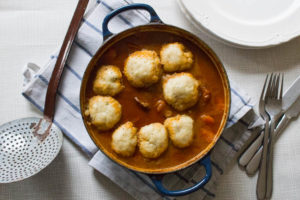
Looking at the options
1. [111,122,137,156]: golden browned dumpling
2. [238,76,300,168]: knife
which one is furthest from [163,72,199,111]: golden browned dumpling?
[238,76,300,168]: knife

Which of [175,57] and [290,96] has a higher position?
[175,57]

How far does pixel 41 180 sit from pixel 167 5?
3.36ft

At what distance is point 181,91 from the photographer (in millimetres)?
1493

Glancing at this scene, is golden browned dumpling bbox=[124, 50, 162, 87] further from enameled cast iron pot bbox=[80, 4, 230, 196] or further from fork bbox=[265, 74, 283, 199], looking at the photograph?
fork bbox=[265, 74, 283, 199]

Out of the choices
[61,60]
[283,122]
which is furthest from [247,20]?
[61,60]

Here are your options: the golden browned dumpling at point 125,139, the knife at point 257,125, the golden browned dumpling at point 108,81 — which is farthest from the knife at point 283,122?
the golden browned dumpling at point 108,81

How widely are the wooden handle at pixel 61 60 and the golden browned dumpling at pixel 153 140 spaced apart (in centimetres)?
44

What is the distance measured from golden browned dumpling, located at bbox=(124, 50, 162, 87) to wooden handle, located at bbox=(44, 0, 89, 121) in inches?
12.1

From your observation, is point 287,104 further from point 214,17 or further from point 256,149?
point 214,17

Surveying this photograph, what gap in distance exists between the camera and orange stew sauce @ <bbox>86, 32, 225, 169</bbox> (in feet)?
5.02

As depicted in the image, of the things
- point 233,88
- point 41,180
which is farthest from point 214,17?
point 41,180

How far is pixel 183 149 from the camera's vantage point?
5.04ft

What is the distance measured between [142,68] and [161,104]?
0.57 feet

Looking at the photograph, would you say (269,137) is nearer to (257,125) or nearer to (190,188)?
(257,125)
